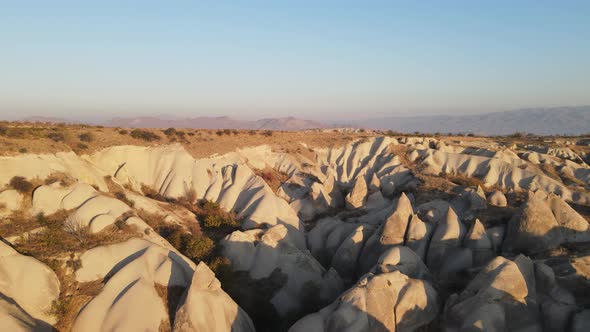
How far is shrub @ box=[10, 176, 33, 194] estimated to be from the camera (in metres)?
22.9

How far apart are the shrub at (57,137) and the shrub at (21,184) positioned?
7680 millimetres

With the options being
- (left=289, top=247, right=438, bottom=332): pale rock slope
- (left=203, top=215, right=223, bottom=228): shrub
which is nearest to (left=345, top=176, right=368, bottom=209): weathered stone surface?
(left=203, top=215, right=223, bottom=228): shrub

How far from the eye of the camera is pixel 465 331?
51.9ft

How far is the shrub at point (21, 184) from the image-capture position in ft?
75.3

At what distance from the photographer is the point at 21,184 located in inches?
913

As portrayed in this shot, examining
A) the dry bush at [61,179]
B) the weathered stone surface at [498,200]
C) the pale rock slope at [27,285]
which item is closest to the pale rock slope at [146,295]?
the pale rock slope at [27,285]

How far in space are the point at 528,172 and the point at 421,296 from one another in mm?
26251

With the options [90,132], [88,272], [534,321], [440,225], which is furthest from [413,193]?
[90,132]

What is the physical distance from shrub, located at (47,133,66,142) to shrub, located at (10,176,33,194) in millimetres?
7680

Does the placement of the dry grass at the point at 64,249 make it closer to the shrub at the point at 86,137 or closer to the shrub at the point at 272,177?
the shrub at the point at 86,137

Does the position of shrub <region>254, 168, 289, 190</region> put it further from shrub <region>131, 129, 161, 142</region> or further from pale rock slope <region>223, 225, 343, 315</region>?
pale rock slope <region>223, 225, 343, 315</region>

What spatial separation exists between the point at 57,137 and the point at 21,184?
30.1 ft

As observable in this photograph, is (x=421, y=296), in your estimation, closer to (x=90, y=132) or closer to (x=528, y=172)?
(x=528, y=172)

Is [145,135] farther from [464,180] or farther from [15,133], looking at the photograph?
[464,180]
